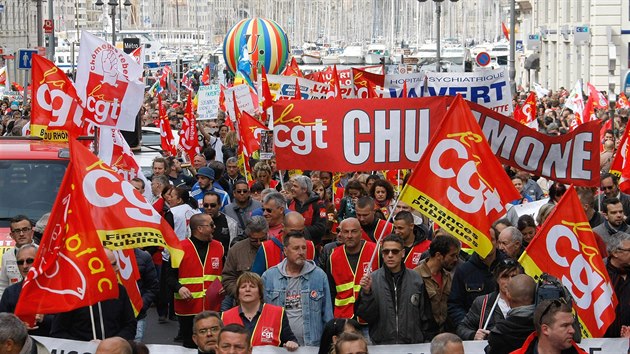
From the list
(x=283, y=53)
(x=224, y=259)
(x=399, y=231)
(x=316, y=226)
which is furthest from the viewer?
(x=283, y=53)

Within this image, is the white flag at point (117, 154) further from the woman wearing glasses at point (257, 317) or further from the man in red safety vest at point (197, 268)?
the woman wearing glasses at point (257, 317)

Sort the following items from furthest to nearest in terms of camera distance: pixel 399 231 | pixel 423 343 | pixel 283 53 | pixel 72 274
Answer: pixel 283 53
pixel 399 231
pixel 423 343
pixel 72 274

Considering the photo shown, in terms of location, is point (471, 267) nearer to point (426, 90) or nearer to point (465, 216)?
point (465, 216)

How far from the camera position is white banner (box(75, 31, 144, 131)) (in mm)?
15688

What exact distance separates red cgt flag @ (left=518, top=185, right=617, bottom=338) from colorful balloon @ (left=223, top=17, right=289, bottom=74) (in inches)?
1529

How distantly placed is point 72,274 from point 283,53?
4120cm

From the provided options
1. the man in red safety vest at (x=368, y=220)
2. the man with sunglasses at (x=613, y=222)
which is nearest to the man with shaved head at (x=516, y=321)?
the man in red safety vest at (x=368, y=220)

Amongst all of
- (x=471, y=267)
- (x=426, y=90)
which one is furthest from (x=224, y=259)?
(x=426, y=90)

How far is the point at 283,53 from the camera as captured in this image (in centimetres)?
4981

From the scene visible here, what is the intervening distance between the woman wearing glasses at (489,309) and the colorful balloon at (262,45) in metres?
38.9

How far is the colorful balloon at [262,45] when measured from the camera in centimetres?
4912

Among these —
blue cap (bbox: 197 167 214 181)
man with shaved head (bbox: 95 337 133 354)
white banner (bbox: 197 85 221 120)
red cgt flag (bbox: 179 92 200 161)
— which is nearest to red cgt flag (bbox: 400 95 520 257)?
man with shaved head (bbox: 95 337 133 354)

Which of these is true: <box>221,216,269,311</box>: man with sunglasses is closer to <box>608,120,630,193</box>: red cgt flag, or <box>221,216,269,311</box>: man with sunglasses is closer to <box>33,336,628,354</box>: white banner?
<box>33,336,628,354</box>: white banner

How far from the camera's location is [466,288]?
9.81 metres
